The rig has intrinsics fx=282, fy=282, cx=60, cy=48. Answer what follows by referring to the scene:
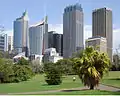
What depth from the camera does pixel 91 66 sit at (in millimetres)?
15383

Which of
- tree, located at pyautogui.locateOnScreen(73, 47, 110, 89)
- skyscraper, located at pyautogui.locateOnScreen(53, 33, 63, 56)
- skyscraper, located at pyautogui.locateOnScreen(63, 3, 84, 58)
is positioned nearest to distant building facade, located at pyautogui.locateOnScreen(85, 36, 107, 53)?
tree, located at pyautogui.locateOnScreen(73, 47, 110, 89)

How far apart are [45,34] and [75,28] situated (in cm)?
1137

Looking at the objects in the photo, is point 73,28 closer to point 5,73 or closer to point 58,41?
point 5,73

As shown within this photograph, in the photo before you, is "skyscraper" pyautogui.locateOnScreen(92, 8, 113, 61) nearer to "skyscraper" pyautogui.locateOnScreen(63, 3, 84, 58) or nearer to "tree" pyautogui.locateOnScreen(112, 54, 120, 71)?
"tree" pyautogui.locateOnScreen(112, 54, 120, 71)

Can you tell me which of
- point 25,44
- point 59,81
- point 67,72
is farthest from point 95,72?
point 25,44

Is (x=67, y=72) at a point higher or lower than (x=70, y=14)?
lower

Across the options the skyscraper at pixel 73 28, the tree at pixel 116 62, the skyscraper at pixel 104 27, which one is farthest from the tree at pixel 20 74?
the tree at pixel 116 62

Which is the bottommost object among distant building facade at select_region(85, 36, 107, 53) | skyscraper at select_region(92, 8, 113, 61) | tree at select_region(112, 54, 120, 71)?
tree at select_region(112, 54, 120, 71)

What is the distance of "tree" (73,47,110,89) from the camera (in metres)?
15.2

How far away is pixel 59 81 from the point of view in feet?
93.7

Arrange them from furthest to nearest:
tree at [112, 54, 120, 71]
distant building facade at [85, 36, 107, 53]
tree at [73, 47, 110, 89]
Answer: tree at [112, 54, 120, 71], distant building facade at [85, 36, 107, 53], tree at [73, 47, 110, 89]

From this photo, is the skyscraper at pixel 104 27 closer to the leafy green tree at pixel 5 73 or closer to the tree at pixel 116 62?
the tree at pixel 116 62

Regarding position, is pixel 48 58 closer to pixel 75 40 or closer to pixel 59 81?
pixel 75 40

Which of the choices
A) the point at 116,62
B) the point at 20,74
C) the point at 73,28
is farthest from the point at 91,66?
the point at 116,62
